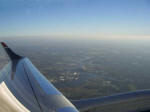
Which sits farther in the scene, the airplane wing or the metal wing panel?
the airplane wing

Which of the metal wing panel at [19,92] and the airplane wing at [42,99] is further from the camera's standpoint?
the airplane wing at [42,99]

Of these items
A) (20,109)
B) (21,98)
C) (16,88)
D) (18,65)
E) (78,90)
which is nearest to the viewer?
(20,109)

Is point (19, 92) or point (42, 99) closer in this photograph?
point (42, 99)

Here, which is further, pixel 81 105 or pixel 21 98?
pixel 81 105

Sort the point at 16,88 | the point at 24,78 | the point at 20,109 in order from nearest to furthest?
the point at 20,109
the point at 16,88
the point at 24,78

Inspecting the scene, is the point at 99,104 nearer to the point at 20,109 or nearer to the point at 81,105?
the point at 81,105

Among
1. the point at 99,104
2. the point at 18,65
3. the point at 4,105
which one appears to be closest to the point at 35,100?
the point at 4,105

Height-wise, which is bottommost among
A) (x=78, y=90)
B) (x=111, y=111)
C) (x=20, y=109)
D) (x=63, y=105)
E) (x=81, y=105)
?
(x=78, y=90)

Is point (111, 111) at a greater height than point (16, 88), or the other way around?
point (16, 88)
